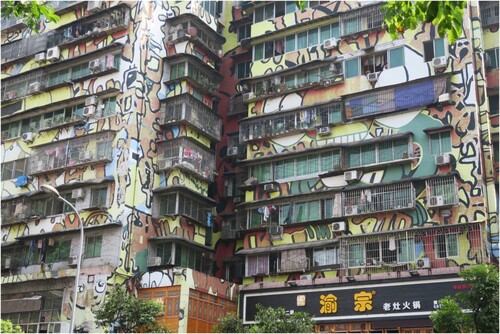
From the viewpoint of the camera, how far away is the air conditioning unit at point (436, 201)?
25.2 meters

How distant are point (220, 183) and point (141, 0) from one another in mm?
9701

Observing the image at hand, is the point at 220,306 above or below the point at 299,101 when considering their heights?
below

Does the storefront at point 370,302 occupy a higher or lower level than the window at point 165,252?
lower

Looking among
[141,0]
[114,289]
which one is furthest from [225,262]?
[141,0]

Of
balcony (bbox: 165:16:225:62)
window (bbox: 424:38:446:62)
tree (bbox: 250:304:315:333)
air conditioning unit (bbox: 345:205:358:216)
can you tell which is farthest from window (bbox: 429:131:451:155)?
balcony (bbox: 165:16:225:62)

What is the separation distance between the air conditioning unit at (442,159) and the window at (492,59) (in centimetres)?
573

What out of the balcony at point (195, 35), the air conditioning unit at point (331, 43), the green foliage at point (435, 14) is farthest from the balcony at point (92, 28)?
the green foliage at point (435, 14)

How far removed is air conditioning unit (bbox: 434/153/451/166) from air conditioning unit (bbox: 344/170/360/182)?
3218 mm

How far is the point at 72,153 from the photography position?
103 ft

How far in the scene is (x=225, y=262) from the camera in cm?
3250

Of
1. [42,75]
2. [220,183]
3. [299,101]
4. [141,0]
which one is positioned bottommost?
[220,183]

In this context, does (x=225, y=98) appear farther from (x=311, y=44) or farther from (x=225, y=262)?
(x=225, y=262)

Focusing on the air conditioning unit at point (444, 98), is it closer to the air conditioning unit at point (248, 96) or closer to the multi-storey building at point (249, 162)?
the multi-storey building at point (249, 162)

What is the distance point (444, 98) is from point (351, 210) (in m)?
5.69
